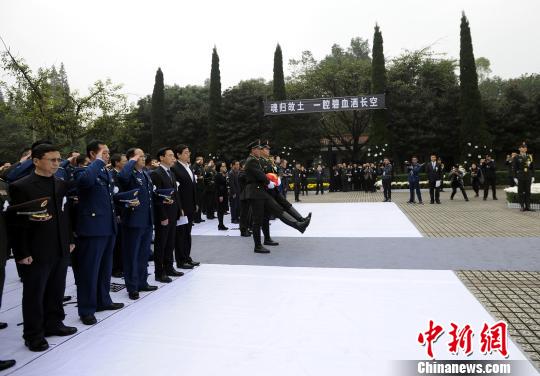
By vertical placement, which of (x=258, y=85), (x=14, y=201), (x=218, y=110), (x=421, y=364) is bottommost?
(x=421, y=364)

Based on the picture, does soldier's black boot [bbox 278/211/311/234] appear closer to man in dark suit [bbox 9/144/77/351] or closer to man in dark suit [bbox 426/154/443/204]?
man in dark suit [bbox 9/144/77/351]

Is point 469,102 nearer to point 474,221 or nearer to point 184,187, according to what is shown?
point 474,221

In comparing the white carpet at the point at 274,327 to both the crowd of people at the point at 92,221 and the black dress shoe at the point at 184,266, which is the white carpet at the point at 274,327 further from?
the black dress shoe at the point at 184,266

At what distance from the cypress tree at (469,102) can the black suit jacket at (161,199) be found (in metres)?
27.6

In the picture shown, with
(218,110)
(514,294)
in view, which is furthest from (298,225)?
(218,110)

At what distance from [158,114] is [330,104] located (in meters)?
20.2

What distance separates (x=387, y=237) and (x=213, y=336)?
5.54m

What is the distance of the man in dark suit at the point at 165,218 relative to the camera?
5293 millimetres

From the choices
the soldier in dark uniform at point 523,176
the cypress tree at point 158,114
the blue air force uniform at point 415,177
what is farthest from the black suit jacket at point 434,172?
the cypress tree at point 158,114

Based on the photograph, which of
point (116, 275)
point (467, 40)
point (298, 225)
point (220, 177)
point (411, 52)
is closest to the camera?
point (116, 275)

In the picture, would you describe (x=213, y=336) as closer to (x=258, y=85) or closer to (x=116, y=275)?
(x=116, y=275)

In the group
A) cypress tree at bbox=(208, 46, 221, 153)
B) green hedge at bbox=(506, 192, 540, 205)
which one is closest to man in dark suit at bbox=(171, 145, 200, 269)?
green hedge at bbox=(506, 192, 540, 205)

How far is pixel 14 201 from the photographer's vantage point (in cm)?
343

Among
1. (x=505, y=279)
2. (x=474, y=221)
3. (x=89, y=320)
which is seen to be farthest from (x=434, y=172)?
(x=89, y=320)
